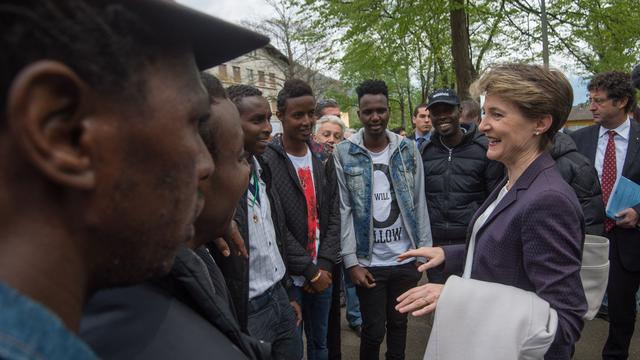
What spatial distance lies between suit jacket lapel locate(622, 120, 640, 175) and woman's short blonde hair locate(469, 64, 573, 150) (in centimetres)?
195

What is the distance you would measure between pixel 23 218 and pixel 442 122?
3349mm

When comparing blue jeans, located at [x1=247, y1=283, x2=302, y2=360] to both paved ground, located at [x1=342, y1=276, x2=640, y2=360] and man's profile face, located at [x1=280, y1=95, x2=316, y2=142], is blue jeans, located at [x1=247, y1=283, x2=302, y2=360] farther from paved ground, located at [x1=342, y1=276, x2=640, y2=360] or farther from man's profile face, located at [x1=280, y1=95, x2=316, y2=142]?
paved ground, located at [x1=342, y1=276, x2=640, y2=360]

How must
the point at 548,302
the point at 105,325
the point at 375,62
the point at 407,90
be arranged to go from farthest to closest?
the point at 407,90 → the point at 375,62 → the point at 548,302 → the point at 105,325

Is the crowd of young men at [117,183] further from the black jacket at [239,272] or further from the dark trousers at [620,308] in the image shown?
the dark trousers at [620,308]

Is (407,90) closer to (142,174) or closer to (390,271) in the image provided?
(390,271)

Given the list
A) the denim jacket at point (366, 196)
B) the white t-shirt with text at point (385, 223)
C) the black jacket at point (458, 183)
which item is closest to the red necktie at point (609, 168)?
the black jacket at point (458, 183)

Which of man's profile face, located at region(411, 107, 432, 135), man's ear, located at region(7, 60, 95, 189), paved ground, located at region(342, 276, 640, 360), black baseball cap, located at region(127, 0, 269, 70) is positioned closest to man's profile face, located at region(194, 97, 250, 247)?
black baseball cap, located at region(127, 0, 269, 70)

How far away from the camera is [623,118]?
3.60m

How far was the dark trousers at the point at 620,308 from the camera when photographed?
3287 mm

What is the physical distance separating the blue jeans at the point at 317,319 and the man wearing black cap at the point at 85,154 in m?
2.64

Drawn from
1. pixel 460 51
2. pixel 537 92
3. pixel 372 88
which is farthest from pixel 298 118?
pixel 460 51

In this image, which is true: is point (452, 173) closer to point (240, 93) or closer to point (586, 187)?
point (586, 187)

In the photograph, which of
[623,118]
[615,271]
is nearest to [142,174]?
[615,271]

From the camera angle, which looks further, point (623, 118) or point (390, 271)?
point (623, 118)
